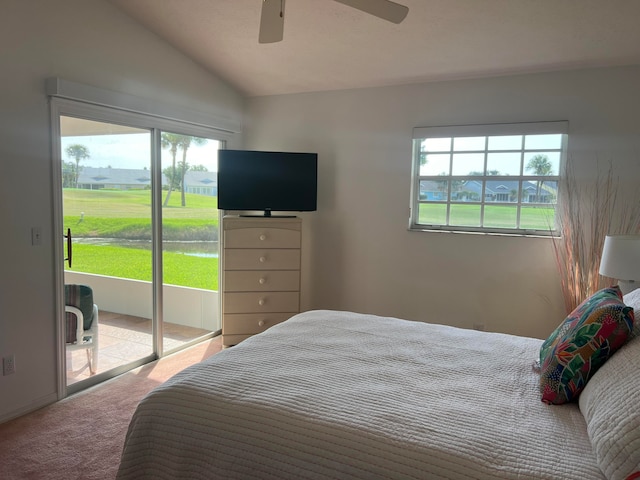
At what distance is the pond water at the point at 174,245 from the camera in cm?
314

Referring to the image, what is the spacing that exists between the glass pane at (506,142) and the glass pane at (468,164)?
0.37 feet

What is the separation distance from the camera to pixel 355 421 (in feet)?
4.47

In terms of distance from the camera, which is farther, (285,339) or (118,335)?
(118,335)

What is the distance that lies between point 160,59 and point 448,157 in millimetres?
2353

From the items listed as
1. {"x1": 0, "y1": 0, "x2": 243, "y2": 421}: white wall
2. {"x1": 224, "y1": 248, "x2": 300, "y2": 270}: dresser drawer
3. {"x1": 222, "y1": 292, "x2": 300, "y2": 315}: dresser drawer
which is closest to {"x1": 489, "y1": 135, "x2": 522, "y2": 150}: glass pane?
{"x1": 224, "y1": 248, "x2": 300, "y2": 270}: dresser drawer

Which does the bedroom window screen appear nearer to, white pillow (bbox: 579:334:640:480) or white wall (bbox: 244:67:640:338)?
white wall (bbox: 244:67:640:338)

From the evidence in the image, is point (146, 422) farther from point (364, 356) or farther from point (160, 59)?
point (160, 59)

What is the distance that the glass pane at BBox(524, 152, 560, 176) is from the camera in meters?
3.28

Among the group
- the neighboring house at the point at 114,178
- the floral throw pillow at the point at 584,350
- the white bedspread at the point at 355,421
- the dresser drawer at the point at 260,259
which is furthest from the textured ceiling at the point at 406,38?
the white bedspread at the point at 355,421

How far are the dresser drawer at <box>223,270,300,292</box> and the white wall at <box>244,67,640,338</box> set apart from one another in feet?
1.24

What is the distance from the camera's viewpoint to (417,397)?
5.02 ft

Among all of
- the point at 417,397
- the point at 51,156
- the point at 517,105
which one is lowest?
the point at 417,397

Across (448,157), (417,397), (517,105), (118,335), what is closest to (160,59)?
(118,335)

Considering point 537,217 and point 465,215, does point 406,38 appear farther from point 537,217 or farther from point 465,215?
point 537,217
